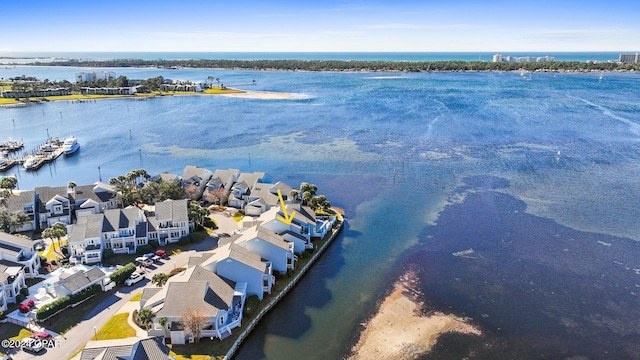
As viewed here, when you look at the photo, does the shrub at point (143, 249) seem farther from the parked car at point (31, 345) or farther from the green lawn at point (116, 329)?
the parked car at point (31, 345)

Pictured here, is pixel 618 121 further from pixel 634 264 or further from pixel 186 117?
pixel 186 117

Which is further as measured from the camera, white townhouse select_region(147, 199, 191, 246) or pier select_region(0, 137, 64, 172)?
pier select_region(0, 137, 64, 172)

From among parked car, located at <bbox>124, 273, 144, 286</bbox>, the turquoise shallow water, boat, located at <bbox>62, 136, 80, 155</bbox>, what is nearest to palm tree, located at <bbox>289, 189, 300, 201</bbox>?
the turquoise shallow water

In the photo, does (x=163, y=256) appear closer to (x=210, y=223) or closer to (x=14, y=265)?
(x=210, y=223)

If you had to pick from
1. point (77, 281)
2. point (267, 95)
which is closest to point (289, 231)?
point (77, 281)

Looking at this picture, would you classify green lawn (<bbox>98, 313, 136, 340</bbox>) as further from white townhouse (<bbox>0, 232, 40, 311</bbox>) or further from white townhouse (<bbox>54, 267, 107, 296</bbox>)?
white townhouse (<bbox>0, 232, 40, 311</bbox>)

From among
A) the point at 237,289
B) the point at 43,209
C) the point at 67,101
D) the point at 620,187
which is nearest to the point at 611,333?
the point at 237,289
